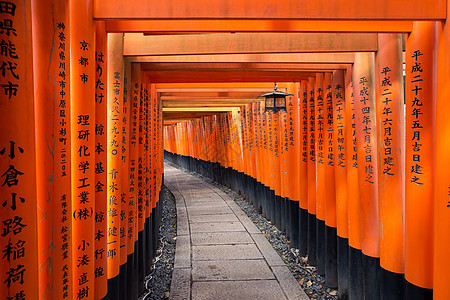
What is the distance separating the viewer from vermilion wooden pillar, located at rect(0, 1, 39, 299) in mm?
1572

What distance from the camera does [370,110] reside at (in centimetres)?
425

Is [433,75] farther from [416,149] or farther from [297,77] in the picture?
[297,77]

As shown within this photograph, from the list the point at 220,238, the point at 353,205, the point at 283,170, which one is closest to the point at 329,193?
the point at 353,205

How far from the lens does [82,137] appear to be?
2771 mm

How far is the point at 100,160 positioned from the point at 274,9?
2071mm

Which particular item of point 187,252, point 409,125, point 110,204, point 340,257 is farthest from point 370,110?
point 187,252

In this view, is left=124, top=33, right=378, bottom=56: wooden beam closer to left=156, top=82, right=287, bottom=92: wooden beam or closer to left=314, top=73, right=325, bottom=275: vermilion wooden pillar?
left=314, top=73, right=325, bottom=275: vermilion wooden pillar

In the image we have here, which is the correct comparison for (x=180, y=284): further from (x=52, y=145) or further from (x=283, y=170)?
(x=52, y=145)

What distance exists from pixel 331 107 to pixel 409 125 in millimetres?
2383

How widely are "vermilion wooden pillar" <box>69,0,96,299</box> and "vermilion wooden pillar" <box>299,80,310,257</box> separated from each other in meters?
4.56

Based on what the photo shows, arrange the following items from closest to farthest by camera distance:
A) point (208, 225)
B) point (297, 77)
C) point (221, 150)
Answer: point (297, 77)
point (208, 225)
point (221, 150)

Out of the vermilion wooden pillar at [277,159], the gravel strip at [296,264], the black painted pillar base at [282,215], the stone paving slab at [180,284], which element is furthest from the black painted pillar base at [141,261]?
the vermilion wooden pillar at [277,159]

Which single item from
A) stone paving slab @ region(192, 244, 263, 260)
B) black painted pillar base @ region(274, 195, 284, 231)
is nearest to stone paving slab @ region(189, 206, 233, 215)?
black painted pillar base @ region(274, 195, 284, 231)

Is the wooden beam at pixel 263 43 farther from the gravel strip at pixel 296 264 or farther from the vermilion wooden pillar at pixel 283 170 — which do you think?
the vermilion wooden pillar at pixel 283 170
